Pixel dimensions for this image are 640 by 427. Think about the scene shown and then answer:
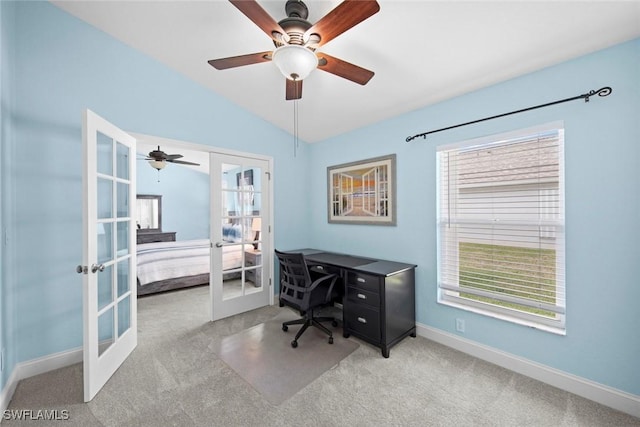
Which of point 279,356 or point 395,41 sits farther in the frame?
point 279,356

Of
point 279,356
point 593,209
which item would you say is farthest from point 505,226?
point 279,356

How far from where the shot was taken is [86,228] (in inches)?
68.1

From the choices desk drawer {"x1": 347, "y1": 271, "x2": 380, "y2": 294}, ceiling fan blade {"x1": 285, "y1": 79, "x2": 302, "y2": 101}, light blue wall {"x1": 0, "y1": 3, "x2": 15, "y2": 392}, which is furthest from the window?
light blue wall {"x1": 0, "y1": 3, "x2": 15, "y2": 392}

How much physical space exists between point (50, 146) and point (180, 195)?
519 centimetres

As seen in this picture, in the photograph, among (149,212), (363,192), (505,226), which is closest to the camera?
(505,226)

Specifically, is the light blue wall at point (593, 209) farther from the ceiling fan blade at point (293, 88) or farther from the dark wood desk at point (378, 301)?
the ceiling fan blade at point (293, 88)

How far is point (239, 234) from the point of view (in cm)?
327

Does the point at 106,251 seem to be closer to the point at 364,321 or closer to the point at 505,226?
the point at 364,321

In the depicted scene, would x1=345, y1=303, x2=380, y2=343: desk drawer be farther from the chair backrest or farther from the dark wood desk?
the chair backrest

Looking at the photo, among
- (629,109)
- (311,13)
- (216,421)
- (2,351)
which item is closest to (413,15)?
(311,13)

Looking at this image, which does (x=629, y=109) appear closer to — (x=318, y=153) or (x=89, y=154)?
(x=318, y=153)

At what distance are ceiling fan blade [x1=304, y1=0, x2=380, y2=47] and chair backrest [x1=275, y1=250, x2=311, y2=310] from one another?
170 centimetres

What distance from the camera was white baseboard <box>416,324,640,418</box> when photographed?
1635mm

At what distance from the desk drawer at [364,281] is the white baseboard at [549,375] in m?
0.82
